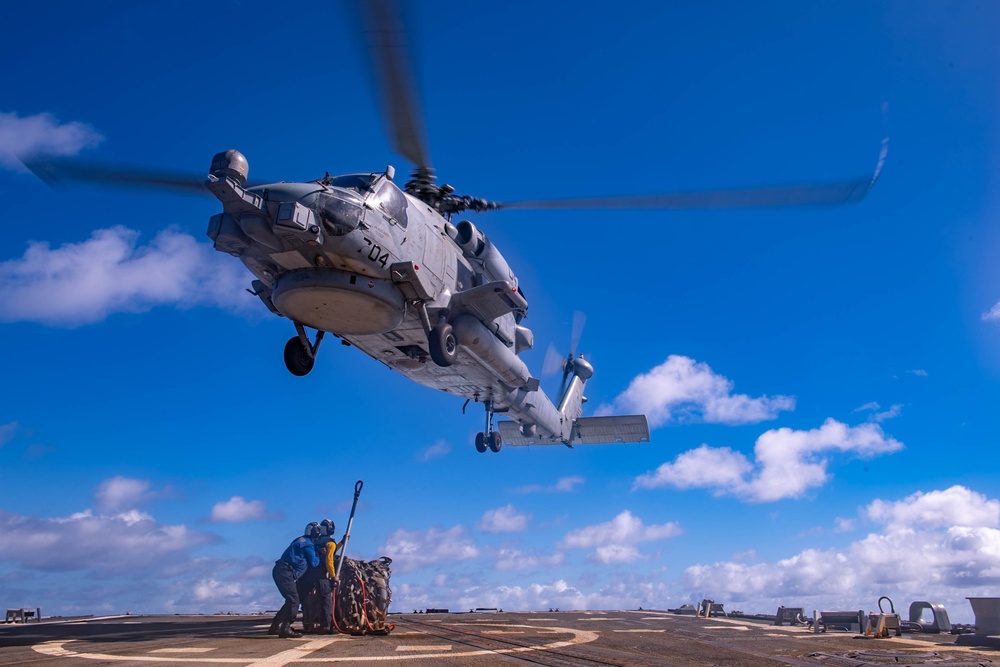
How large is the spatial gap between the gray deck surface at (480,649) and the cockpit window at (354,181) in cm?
1009

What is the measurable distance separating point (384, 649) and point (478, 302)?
33.6ft

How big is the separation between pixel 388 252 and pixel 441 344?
3.23 m

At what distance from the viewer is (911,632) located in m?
19.4

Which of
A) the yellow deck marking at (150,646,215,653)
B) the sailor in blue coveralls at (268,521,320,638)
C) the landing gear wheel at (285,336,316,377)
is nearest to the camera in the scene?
the yellow deck marking at (150,646,215,653)

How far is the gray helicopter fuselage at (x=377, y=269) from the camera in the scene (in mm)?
15039

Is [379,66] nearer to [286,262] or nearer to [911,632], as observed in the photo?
[286,262]

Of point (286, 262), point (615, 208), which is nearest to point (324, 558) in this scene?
point (286, 262)

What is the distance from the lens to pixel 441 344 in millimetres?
18328

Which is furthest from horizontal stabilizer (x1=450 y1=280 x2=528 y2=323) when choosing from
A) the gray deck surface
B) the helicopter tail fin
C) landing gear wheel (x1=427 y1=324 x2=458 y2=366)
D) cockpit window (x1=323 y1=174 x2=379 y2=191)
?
the helicopter tail fin

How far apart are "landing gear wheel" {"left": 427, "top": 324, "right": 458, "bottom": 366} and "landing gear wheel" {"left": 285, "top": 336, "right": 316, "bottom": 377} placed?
3.49m

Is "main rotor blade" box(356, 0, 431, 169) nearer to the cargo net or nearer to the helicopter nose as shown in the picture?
the helicopter nose

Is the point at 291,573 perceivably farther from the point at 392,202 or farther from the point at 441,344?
the point at 392,202

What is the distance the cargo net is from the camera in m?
14.4

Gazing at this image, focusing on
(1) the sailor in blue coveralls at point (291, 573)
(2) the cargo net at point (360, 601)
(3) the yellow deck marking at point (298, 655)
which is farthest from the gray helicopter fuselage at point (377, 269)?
(3) the yellow deck marking at point (298, 655)
